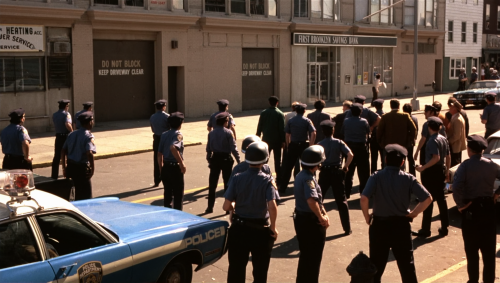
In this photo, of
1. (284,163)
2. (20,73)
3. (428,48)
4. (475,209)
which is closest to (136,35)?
(20,73)

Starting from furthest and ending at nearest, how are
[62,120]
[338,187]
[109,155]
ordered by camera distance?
[109,155] < [62,120] < [338,187]

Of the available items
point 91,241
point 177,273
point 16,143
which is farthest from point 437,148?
point 16,143

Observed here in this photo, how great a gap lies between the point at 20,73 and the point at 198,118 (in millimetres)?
7809

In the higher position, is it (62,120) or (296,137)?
(62,120)

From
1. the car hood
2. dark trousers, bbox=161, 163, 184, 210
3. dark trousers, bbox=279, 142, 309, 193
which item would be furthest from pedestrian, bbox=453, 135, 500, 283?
dark trousers, bbox=279, 142, 309, 193

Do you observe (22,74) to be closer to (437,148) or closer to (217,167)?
(217,167)

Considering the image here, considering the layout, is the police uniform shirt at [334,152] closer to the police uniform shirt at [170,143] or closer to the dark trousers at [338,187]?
the dark trousers at [338,187]

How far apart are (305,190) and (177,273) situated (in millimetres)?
1580

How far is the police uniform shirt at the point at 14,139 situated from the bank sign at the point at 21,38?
10502 millimetres

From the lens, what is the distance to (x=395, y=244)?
21.5 ft

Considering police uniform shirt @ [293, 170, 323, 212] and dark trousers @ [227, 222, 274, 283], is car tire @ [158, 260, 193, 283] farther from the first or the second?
police uniform shirt @ [293, 170, 323, 212]

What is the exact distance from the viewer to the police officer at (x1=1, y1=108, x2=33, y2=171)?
36.3 ft

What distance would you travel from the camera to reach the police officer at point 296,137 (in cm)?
1224

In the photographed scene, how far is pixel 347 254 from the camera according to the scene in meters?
8.88
